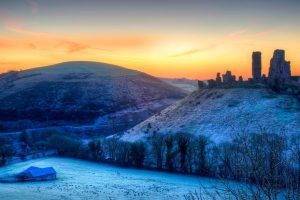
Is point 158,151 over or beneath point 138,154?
over

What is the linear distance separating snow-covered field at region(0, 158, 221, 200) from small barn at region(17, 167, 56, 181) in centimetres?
151

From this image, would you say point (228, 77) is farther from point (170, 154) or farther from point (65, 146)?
point (65, 146)

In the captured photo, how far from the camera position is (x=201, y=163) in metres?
61.8

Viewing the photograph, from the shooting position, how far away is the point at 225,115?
283 feet

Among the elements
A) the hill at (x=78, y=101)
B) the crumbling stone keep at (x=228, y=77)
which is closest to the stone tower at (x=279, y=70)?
the crumbling stone keep at (x=228, y=77)

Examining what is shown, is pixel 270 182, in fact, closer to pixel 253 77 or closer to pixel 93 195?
pixel 93 195

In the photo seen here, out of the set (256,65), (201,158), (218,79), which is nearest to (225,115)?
(218,79)

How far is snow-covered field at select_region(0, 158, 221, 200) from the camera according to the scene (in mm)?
43750

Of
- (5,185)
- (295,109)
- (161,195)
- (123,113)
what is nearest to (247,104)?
(295,109)

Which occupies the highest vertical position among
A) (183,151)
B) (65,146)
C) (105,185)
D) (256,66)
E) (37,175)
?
(256,66)

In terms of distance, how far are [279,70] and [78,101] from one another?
95.3 metres

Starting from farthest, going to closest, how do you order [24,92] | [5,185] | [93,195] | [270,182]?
1. [24,92]
2. [5,185]
3. [93,195]
4. [270,182]

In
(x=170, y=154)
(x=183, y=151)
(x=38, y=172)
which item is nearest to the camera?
(x=38, y=172)

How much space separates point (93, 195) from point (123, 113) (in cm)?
10936
